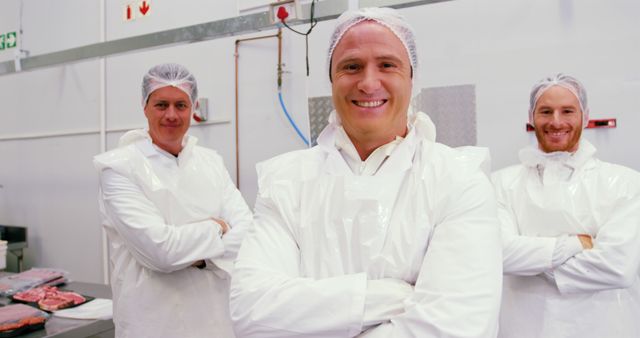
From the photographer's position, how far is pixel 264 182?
117cm

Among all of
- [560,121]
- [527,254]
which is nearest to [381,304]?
[527,254]

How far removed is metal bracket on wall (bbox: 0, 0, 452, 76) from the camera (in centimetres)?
199

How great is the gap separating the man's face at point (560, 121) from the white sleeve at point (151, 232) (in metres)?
1.33

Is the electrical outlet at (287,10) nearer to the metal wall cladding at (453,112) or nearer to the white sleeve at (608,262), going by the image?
the metal wall cladding at (453,112)

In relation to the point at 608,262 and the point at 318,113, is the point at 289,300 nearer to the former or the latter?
the point at 608,262

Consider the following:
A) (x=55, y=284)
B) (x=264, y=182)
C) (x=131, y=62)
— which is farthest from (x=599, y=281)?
(x=131, y=62)

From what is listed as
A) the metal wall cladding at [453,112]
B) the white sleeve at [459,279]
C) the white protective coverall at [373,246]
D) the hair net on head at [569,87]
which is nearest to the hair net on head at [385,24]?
the white protective coverall at [373,246]

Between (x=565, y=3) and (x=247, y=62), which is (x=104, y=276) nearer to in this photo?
(x=247, y=62)

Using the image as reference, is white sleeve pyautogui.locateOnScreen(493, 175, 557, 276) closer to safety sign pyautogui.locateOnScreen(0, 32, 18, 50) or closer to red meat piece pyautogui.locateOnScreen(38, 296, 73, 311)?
red meat piece pyautogui.locateOnScreen(38, 296, 73, 311)

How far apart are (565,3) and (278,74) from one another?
1512 millimetres

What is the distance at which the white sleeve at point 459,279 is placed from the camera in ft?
2.87

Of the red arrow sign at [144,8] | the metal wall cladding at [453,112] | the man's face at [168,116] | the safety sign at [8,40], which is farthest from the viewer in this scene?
the safety sign at [8,40]

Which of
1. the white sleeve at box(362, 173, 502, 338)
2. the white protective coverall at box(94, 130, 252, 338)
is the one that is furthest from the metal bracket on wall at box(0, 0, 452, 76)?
the white sleeve at box(362, 173, 502, 338)

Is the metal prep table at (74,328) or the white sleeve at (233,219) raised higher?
the white sleeve at (233,219)
